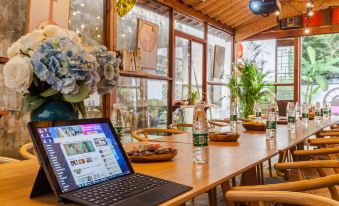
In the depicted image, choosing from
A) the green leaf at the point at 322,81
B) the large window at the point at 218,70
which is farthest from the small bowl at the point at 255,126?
the green leaf at the point at 322,81

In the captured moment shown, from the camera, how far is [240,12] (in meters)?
8.42

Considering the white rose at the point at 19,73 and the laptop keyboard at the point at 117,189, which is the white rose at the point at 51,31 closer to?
the white rose at the point at 19,73

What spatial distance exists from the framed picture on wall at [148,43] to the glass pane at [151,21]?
73 mm

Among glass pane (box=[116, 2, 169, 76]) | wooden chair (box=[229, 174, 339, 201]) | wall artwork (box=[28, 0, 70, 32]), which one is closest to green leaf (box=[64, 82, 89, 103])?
wooden chair (box=[229, 174, 339, 201])

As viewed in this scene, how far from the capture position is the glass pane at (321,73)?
11.2 metres

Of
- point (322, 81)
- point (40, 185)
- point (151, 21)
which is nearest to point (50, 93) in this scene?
point (40, 185)

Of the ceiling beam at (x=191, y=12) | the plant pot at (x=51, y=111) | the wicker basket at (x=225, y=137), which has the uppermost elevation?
the ceiling beam at (x=191, y=12)

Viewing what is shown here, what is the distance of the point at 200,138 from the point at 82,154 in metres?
0.56

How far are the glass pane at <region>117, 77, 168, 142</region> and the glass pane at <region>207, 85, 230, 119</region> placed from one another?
73.0 inches

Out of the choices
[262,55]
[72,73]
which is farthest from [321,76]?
[72,73]

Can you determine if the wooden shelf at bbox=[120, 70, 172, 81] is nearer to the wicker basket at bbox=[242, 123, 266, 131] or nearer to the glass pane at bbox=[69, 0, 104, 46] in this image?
the glass pane at bbox=[69, 0, 104, 46]

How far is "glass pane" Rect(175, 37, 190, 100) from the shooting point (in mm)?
6801

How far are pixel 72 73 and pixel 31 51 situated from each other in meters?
0.16

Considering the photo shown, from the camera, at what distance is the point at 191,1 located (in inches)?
274
